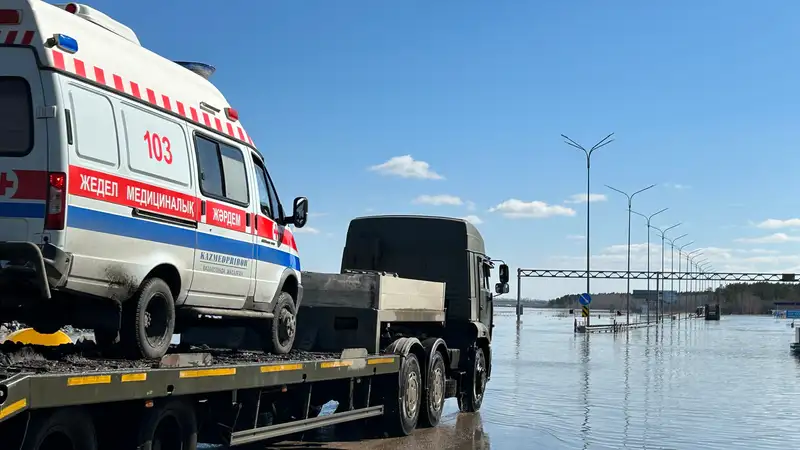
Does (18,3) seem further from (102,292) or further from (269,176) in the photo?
(269,176)

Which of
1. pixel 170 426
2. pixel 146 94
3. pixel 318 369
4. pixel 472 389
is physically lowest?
pixel 472 389

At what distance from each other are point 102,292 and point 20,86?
155cm

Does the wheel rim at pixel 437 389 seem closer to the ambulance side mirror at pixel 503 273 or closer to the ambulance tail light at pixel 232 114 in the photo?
the ambulance side mirror at pixel 503 273

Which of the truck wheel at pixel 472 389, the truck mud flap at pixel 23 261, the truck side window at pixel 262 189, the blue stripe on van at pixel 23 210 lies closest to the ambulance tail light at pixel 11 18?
the blue stripe on van at pixel 23 210

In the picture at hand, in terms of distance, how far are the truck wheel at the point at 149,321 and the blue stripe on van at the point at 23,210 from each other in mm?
1200

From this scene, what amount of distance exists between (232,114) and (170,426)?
11.5 ft

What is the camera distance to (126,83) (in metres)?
8.05

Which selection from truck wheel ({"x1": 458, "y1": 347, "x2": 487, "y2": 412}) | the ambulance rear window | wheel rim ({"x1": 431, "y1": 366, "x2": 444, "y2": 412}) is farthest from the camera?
truck wheel ({"x1": 458, "y1": 347, "x2": 487, "y2": 412})

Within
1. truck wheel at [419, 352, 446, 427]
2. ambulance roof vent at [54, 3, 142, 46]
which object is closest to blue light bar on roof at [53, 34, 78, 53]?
ambulance roof vent at [54, 3, 142, 46]

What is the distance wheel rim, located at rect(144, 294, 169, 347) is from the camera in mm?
8117

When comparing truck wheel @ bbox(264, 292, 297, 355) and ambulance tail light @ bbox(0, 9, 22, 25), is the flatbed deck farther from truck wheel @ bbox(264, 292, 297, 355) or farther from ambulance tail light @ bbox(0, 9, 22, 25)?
ambulance tail light @ bbox(0, 9, 22, 25)

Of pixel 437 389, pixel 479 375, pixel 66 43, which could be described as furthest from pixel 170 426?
pixel 479 375

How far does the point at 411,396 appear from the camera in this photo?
13.2 m

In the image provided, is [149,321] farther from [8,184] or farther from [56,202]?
[8,184]
